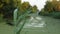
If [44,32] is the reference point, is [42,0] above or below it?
above

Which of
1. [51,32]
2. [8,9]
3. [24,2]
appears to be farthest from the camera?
[24,2]

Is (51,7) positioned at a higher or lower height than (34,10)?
higher

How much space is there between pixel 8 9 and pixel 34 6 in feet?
4.53

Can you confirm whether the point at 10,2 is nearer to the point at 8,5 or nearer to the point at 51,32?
the point at 8,5

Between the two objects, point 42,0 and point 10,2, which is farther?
point 42,0

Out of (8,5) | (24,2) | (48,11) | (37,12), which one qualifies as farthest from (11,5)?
(48,11)

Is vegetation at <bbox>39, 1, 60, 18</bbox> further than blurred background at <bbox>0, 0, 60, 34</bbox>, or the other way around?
vegetation at <bbox>39, 1, 60, 18</bbox>

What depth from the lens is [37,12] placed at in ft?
22.6

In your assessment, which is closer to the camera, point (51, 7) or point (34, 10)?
point (34, 10)

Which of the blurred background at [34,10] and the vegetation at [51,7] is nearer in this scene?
the blurred background at [34,10]

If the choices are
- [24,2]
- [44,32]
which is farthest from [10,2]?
[44,32]

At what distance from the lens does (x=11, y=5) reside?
5.98m

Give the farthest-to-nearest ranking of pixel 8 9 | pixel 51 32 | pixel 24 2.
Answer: pixel 24 2 < pixel 8 9 < pixel 51 32

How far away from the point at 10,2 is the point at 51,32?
262cm
